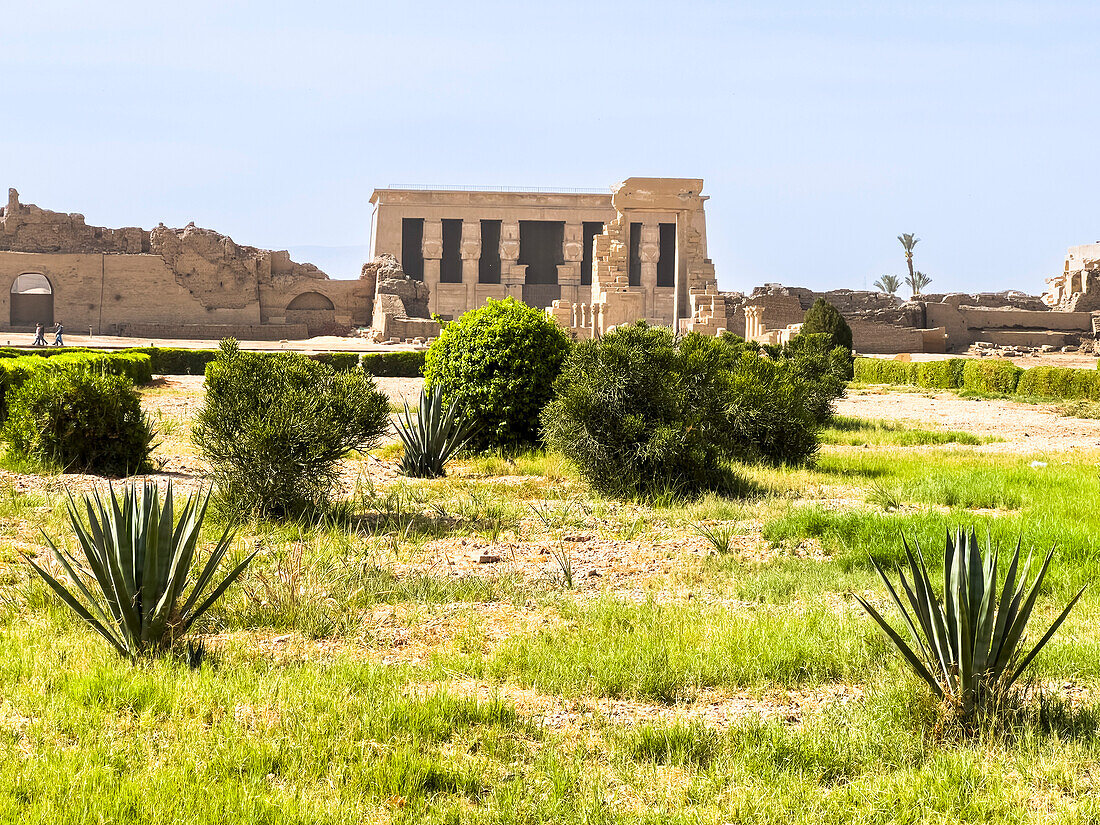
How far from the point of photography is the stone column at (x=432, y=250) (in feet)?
186

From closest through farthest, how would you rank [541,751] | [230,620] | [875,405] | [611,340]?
1. [541,751]
2. [230,620]
3. [611,340]
4. [875,405]

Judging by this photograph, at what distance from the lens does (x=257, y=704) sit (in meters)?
3.83

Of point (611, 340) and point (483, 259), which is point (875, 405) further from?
point (483, 259)

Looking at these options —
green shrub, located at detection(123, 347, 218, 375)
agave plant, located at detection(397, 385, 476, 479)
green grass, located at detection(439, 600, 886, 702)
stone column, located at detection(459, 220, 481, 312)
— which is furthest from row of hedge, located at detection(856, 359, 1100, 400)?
stone column, located at detection(459, 220, 481, 312)

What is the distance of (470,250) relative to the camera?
57000 millimetres

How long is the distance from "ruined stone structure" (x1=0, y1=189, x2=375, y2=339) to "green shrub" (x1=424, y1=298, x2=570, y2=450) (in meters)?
35.4

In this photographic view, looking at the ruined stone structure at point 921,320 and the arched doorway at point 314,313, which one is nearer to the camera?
the ruined stone structure at point 921,320

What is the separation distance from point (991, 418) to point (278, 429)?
13914 millimetres

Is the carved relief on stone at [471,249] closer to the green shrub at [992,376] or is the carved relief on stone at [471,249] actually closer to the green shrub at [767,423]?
the green shrub at [992,376]

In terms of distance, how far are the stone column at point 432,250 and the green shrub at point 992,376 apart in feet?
120

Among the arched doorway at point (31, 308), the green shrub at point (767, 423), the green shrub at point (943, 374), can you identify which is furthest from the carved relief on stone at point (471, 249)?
Answer: the green shrub at point (767, 423)

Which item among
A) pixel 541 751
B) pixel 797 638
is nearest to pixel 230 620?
pixel 541 751

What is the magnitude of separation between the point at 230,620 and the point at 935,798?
3.37 meters

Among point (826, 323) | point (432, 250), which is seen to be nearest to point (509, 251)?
point (432, 250)
